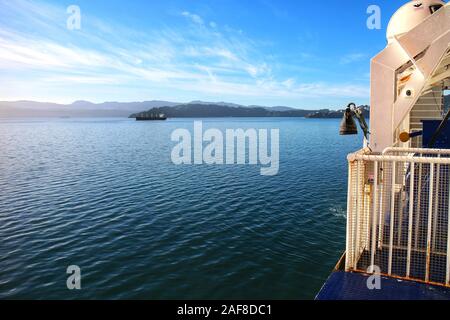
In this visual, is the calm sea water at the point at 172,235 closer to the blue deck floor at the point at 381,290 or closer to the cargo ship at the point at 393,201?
the cargo ship at the point at 393,201

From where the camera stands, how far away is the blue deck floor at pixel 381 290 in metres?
5.57

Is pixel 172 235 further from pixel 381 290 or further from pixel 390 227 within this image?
pixel 390 227

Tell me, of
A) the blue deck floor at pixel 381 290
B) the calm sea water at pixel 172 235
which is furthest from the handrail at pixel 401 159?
the calm sea water at pixel 172 235

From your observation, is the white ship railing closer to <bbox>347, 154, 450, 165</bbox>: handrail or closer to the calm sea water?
<bbox>347, 154, 450, 165</bbox>: handrail

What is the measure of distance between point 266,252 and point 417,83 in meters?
9.04

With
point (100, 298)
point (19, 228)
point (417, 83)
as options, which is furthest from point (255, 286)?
point (19, 228)

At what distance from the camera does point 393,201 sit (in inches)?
233

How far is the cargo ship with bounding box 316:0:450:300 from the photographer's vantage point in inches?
229

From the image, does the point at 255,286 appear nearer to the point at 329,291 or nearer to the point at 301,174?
the point at 329,291

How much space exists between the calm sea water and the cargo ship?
4928 mm

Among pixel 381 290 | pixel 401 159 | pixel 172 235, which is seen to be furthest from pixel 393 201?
pixel 172 235

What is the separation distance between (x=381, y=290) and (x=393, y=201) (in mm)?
1603

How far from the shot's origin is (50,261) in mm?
13445

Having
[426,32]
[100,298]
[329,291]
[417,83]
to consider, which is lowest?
[100,298]
